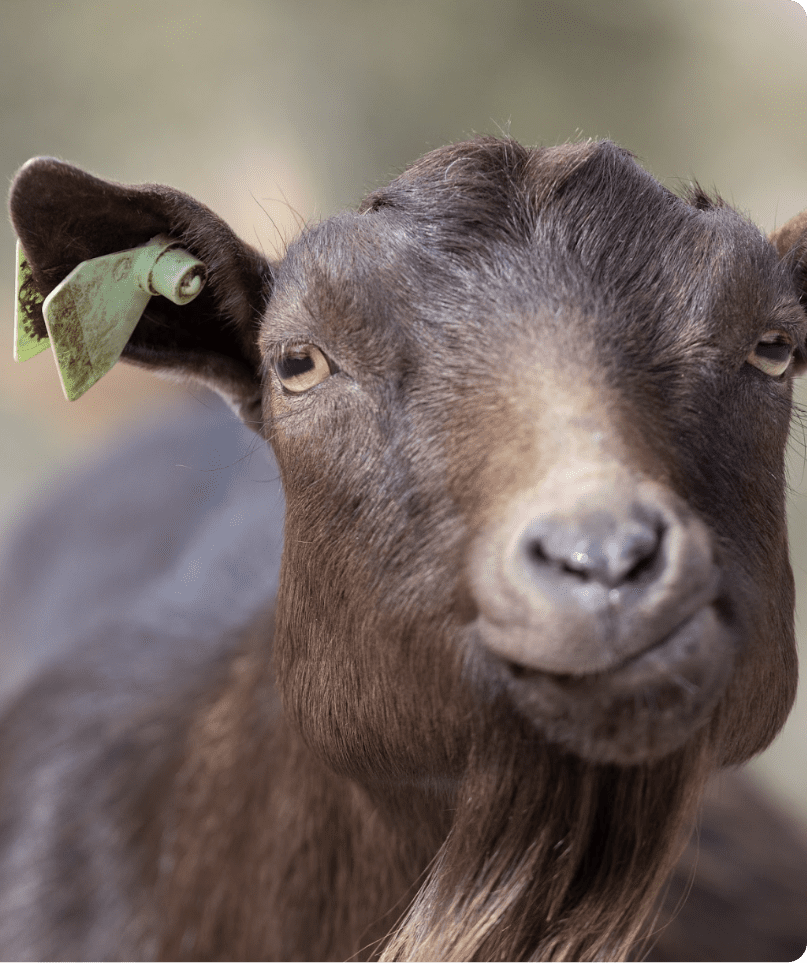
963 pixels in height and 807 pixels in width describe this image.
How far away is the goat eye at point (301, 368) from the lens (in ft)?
6.04

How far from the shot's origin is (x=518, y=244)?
1745 millimetres

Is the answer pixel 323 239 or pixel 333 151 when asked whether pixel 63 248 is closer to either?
pixel 323 239

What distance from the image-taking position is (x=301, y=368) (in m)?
1.89

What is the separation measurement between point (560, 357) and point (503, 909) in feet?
3.52

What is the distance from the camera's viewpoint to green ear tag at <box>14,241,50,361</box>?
80.0 inches

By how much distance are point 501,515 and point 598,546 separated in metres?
0.19

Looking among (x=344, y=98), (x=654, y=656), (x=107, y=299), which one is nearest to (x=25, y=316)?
(x=107, y=299)

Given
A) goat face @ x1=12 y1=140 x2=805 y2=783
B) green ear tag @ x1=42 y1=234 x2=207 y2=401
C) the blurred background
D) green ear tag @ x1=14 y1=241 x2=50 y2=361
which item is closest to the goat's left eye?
goat face @ x1=12 y1=140 x2=805 y2=783

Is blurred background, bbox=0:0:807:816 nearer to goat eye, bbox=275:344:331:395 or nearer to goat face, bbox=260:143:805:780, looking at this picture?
goat eye, bbox=275:344:331:395

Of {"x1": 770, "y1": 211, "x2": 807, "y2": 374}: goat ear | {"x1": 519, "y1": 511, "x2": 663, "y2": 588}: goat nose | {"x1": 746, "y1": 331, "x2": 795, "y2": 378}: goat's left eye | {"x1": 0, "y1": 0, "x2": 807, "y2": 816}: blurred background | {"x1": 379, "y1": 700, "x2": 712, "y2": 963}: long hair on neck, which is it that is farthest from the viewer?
{"x1": 0, "y1": 0, "x2": 807, "y2": 816}: blurred background

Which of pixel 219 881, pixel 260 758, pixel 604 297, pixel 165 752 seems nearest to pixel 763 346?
pixel 604 297

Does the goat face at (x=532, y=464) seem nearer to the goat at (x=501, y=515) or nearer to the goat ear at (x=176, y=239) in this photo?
the goat at (x=501, y=515)

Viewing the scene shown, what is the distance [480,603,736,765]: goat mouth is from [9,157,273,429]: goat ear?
4.12 feet

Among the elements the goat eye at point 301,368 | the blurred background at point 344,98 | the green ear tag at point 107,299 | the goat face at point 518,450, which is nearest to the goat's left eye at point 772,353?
the goat face at point 518,450
